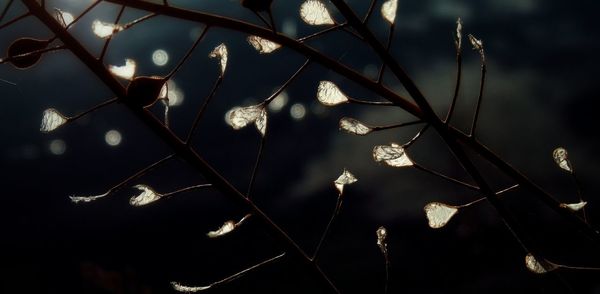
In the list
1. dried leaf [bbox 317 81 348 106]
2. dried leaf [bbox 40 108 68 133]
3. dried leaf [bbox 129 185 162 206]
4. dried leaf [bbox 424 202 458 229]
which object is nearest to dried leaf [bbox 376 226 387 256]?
dried leaf [bbox 424 202 458 229]

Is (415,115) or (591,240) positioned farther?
(591,240)

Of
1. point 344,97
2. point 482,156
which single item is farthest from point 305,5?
point 482,156

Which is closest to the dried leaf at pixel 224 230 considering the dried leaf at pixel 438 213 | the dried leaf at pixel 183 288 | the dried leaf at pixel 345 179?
the dried leaf at pixel 183 288

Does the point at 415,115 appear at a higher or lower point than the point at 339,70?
lower

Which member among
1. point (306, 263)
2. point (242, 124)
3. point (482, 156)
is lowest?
point (306, 263)

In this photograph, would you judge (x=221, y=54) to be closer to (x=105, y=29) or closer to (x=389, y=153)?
(x=105, y=29)

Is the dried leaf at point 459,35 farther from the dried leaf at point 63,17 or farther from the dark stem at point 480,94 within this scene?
the dried leaf at point 63,17

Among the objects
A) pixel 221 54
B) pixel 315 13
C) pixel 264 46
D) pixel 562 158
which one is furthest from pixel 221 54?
pixel 562 158

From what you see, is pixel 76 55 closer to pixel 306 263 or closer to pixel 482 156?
pixel 306 263
